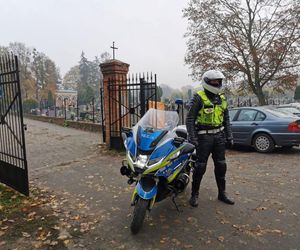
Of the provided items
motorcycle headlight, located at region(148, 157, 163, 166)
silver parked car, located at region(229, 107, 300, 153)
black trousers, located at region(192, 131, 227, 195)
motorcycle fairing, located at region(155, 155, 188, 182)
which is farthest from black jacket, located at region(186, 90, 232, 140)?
silver parked car, located at region(229, 107, 300, 153)

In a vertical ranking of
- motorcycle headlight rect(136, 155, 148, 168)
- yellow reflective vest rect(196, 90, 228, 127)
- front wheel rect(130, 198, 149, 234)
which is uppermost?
yellow reflective vest rect(196, 90, 228, 127)

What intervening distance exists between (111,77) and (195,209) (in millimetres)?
5709

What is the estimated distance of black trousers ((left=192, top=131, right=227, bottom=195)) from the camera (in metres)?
4.17

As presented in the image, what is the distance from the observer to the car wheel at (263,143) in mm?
8078

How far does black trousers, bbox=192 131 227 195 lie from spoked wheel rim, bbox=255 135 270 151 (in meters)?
4.38

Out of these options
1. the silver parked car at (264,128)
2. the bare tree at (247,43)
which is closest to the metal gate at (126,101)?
the silver parked car at (264,128)

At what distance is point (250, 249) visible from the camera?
3.07 m

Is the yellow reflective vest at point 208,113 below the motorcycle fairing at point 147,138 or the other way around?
the other way around

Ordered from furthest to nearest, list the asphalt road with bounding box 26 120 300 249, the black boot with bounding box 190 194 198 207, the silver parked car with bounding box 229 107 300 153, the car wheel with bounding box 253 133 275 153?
the car wheel with bounding box 253 133 275 153 < the silver parked car with bounding box 229 107 300 153 < the black boot with bounding box 190 194 198 207 < the asphalt road with bounding box 26 120 300 249

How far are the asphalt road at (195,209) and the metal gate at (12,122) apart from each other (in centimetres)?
63

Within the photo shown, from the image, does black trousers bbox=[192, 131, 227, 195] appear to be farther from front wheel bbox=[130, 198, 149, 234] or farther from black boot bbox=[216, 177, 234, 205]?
front wheel bbox=[130, 198, 149, 234]

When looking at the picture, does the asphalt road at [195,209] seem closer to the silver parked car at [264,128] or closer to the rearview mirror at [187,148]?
the silver parked car at [264,128]

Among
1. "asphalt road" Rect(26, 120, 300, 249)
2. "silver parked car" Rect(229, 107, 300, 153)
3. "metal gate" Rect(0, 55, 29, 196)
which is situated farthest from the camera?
"silver parked car" Rect(229, 107, 300, 153)

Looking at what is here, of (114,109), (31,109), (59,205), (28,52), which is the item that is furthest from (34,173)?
(28,52)
